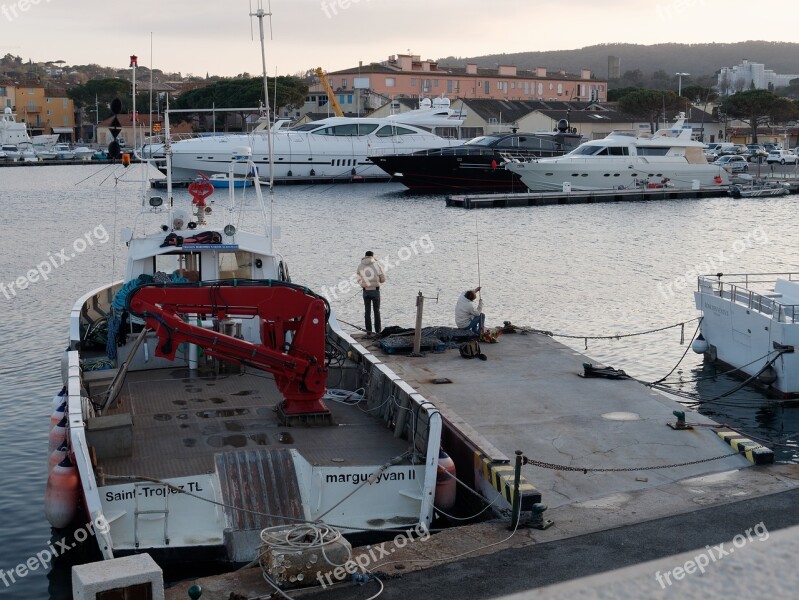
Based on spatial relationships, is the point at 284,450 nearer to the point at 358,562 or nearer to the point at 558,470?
the point at 358,562

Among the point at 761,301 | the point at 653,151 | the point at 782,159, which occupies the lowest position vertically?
the point at 761,301

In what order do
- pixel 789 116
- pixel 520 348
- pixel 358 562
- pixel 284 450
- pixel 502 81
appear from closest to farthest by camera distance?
pixel 358 562, pixel 284 450, pixel 520 348, pixel 789 116, pixel 502 81

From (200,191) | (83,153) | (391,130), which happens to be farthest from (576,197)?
(83,153)

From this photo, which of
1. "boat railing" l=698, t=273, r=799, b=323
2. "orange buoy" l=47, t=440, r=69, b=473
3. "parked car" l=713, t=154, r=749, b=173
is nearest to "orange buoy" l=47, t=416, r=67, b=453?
"orange buoy" l=47, t=440, r=69, b=473

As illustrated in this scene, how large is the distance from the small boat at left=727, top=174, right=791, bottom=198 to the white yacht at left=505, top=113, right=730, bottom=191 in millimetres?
2640

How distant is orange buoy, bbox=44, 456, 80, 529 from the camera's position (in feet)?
38.9

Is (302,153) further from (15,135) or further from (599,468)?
(15,135)

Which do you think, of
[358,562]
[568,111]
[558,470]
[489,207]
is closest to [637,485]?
[558,470]

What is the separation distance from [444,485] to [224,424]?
3.15m

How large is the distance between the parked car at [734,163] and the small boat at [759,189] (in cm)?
1302

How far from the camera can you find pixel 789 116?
120312 millimetres

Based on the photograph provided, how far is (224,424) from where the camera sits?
13.4 m

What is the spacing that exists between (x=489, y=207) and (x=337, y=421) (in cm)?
4835

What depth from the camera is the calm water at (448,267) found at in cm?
1847
